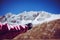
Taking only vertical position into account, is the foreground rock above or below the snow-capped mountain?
below

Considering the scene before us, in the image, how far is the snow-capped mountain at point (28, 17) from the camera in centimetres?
162

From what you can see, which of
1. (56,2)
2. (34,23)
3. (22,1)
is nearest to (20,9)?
(22,1)

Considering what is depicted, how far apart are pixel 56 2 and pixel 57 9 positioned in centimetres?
9

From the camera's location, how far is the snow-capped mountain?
5.32ft

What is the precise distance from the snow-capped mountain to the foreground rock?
6 centimetres

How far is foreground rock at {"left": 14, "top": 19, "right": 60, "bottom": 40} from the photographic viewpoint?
1.58m

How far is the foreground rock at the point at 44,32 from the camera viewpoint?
1.58 meters

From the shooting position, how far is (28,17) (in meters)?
1.65

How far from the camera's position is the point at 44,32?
159cm

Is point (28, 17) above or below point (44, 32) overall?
above

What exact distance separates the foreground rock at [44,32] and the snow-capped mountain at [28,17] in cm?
6

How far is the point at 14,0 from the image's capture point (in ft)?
5.60

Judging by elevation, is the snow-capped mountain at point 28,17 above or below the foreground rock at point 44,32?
above

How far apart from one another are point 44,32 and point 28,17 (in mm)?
268
